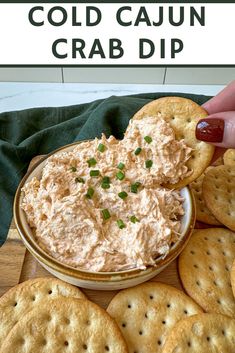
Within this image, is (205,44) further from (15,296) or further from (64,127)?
(15,296)

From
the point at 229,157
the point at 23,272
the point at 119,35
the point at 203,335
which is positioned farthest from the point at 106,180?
the point at 119,35

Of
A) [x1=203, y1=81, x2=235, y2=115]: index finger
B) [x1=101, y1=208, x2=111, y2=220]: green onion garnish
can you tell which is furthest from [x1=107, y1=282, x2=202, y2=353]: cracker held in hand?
[x1=203, y1=81, x2=235, y2=115]: index finger

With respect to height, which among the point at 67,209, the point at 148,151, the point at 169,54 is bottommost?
the point at 67,209

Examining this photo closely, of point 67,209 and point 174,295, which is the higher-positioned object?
point 67,209

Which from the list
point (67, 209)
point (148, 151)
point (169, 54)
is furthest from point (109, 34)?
point (67, 209)

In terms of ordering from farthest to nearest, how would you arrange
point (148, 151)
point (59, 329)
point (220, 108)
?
point (220, 108) < point (148, 151) < point (59, 329)

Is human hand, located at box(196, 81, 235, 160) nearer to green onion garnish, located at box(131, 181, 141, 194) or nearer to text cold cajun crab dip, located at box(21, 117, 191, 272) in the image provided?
text cold cajun crab dip, located at box(21, 117, 191, 272)

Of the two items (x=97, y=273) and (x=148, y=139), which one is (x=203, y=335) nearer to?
(x=97, y=273)
